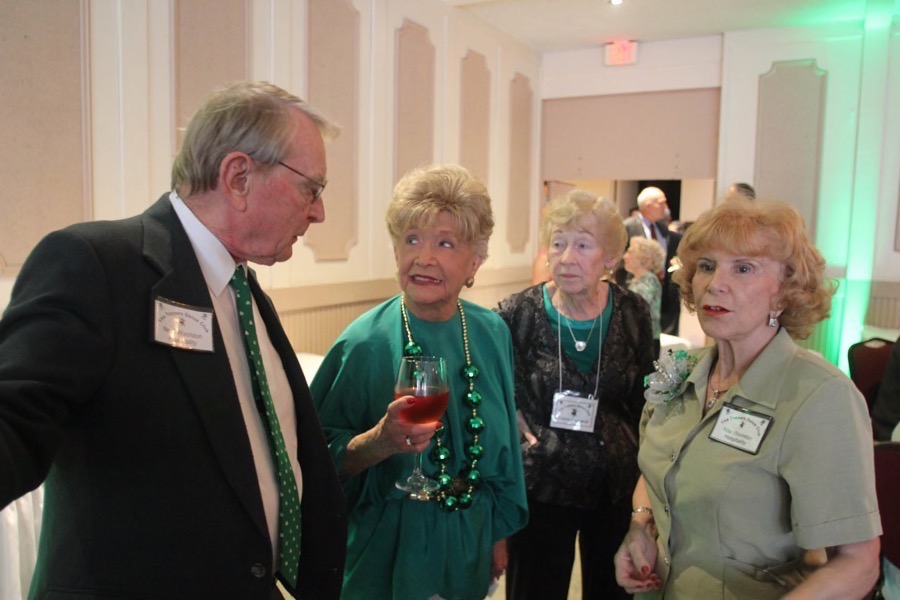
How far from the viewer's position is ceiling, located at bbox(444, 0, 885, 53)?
559cm

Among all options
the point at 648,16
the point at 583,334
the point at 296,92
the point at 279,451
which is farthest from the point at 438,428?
the point at 648,16

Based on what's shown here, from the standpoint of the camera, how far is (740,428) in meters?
1.32

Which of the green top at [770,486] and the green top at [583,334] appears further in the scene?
the green top at [583,334]

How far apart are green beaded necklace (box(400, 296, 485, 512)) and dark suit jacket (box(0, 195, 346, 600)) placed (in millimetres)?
554

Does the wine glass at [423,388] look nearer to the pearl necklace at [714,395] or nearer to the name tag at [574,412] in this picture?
the pearl necklace at [714,395]

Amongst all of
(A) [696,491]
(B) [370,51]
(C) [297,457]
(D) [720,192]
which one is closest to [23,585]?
(C) [297,457]

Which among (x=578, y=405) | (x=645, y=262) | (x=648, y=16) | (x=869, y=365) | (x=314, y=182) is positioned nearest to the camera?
(x=314, y=182)

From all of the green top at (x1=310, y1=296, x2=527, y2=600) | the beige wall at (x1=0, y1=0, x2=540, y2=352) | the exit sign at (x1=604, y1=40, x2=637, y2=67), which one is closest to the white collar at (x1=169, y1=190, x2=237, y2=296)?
the green top at (x1=310, y1=296, x2=527, y2=600)

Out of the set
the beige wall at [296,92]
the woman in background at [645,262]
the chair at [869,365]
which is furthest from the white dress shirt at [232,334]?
the chair at [869,365]

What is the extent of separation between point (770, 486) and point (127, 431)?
1.13 meters

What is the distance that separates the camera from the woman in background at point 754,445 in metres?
1.18

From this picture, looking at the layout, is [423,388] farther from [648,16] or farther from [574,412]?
[648,16]

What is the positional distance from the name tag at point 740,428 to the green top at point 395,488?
19.1 inches

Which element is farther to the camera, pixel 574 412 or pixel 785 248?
pixel 574 412
